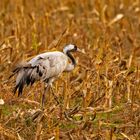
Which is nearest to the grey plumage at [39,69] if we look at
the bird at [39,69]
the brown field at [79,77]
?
the bird at [39,69]

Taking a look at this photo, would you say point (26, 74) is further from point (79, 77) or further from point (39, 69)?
point (79, 77)

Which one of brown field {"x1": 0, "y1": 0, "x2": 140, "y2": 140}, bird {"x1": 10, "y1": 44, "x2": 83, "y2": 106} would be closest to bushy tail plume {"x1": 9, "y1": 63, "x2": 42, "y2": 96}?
bird {"x1": 10, "y1": 44, "x2": 83, "y2": 106}

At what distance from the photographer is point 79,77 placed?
21.4 ft

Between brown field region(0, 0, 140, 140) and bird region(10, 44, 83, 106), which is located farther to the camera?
bird region(10, 44, 83, 106)

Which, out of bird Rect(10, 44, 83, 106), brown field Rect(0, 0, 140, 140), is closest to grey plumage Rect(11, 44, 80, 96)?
bird Rect(10, 44, 83, 106)

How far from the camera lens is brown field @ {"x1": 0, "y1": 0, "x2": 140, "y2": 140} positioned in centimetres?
525

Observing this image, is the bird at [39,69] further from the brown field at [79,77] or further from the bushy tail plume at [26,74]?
the brown field at [79,77]

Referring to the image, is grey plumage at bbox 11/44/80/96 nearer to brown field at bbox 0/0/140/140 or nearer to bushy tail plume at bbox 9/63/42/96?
bushy tail plume at bbox 9/63/42/96

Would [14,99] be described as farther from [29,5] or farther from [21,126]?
[29,5]

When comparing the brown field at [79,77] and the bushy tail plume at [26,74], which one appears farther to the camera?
the bushy tail plume at [26,74]

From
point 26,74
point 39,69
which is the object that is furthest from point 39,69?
point 26,74

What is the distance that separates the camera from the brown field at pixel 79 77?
5246 mm

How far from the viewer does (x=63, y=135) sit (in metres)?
5.09

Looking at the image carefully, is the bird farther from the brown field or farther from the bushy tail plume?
the brown field
